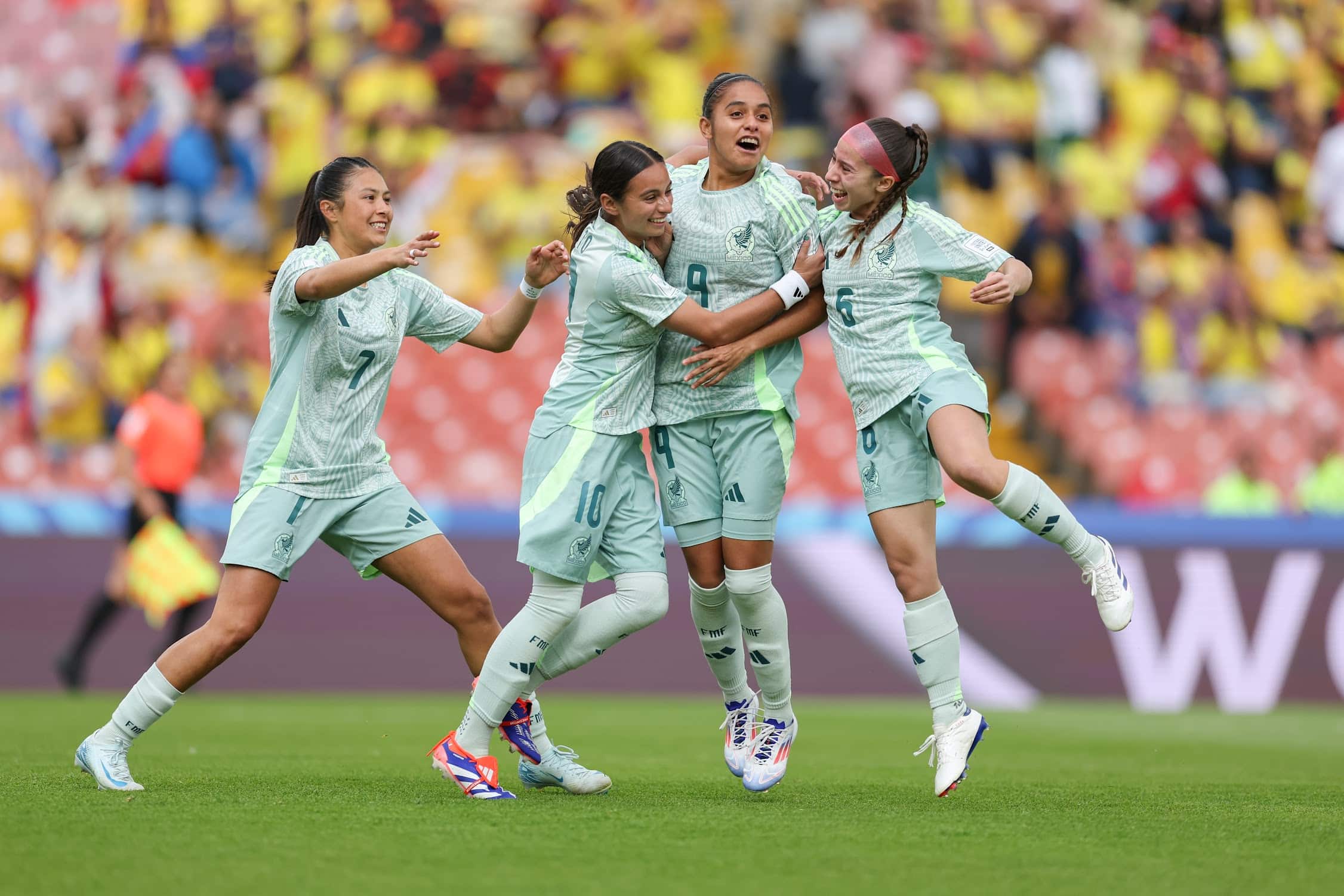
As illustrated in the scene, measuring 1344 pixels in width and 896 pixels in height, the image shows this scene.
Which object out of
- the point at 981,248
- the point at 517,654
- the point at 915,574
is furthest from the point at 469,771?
the point at 981,248

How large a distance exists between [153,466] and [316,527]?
Answer: 5.12m

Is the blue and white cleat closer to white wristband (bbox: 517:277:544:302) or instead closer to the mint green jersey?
the mint green jersey

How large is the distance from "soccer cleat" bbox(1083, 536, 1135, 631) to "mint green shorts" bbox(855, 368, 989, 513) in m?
0.55

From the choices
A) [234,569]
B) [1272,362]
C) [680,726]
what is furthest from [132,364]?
[1272,362]

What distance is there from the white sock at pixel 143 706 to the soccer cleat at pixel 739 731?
1853mm

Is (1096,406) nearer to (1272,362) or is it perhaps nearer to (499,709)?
(1272,362)

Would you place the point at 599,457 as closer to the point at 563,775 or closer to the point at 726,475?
the point at 726,475

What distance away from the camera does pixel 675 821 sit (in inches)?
174

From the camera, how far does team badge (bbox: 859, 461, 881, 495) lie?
5105 millimetres

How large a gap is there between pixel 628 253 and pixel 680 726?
405 cm

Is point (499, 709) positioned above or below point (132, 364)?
below

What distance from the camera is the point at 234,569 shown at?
196 inches

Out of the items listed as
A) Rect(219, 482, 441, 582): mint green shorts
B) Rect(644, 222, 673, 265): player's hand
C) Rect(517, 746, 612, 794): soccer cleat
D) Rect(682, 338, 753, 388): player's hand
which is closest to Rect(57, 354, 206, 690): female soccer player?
Rect(219, 482, 441, 582): mint green shorts

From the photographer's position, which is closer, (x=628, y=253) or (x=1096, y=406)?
(x=628, y=253)
